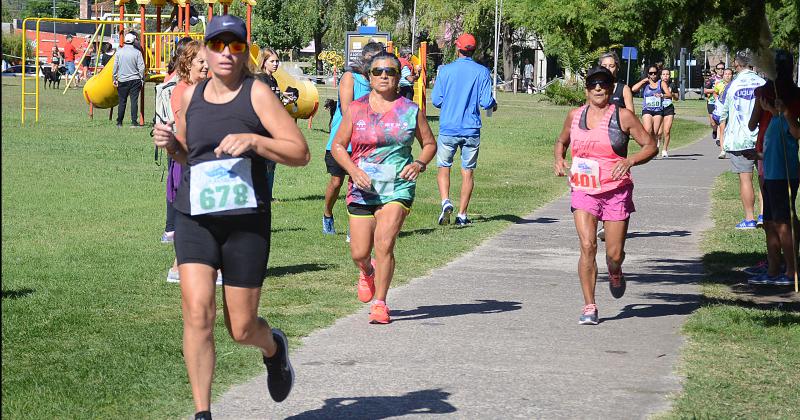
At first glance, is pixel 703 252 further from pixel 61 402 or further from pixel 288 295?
pixel 61 402

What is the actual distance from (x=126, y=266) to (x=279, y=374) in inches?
193

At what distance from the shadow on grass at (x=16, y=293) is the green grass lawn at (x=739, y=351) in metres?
4.51

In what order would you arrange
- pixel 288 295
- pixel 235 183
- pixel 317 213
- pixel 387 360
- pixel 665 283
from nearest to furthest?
1. pixel 235 183
2. pixel 387 360
3. pixel 288 295
4. pixel 665 283
5. pixel 317 213

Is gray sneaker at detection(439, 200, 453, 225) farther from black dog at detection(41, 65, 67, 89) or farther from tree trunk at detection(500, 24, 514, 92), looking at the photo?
tree trunk at detection(500, 24, 514, 92)

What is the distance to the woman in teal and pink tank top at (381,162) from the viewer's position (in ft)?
25.7

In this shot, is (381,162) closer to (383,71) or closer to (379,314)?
(383,71)

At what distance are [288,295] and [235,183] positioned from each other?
4.03 meters

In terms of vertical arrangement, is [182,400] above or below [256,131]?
below

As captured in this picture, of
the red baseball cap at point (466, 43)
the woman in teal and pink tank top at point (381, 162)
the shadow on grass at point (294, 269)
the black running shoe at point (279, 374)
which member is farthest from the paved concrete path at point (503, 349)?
the red baseball cap at point (466, 43)

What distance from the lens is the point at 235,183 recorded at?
4.84 m

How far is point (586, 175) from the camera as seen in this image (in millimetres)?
8016

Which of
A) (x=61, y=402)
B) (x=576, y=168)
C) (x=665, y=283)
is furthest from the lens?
(x=665, y=283)

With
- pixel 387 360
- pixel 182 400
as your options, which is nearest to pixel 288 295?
pixel 387 360

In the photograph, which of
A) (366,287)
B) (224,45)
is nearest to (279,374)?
(224,45)
